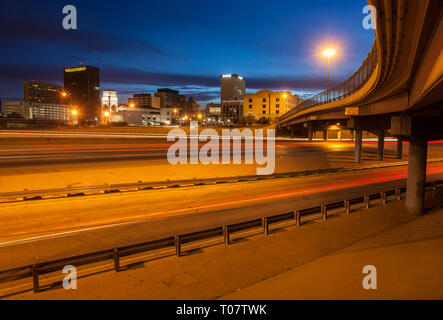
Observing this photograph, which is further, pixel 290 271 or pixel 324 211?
pixel 324 211

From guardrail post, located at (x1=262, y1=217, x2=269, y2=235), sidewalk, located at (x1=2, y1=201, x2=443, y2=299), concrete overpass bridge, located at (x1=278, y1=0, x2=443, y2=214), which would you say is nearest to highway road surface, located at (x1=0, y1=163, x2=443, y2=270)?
guardrail post, located at (x1=262, y1=217, x2=269, y2=235)

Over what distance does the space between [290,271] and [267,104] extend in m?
154

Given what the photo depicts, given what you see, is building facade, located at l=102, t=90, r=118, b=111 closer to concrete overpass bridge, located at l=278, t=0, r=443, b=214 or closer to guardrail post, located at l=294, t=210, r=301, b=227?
concrete overpass bridge, located at l=278, t=0, r=443, b=214

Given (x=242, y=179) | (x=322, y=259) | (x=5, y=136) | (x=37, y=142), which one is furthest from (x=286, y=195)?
(x=5, y=136)

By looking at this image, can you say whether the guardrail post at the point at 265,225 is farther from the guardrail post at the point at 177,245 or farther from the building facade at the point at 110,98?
the building facade at the point at 110,98

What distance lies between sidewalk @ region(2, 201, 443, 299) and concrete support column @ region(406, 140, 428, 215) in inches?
139

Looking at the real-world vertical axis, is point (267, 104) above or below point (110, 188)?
above

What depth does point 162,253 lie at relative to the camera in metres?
9.77

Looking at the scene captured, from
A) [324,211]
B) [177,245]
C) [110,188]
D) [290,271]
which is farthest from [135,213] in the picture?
[324,211]

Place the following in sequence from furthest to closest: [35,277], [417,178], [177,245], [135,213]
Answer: [417,178] → [135,213] → [177,245] → [35,277]

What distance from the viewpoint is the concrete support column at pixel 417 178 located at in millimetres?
15289

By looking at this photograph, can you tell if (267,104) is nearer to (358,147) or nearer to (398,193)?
(358,147)

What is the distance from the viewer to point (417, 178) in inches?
616
